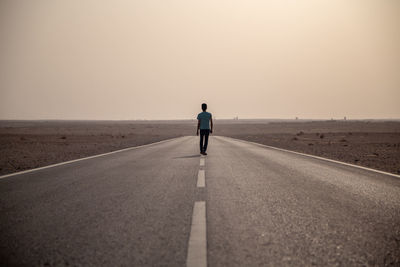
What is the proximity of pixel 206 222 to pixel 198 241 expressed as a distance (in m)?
0.66

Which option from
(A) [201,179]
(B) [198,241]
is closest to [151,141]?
(A) [201,179]

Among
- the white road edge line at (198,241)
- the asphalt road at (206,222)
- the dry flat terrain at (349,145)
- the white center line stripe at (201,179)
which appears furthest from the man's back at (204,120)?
the white road edge line at (198,241)

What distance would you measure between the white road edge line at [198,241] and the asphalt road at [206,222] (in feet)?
0.14

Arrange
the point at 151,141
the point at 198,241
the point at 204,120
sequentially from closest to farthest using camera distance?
the point at 198,241, the point at 204,120, the point at 151,141

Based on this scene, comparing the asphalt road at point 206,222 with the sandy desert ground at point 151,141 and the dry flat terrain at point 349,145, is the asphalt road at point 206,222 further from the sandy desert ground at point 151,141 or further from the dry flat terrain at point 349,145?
the dry flat terrain at point 349,145

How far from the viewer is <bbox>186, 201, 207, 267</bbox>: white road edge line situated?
8.36 feet

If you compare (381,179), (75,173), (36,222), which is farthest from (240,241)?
(75,173)

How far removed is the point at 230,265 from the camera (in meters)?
2.50

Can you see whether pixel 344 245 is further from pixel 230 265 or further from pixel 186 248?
pixel 186 248

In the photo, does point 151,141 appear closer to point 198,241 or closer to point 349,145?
point 349,145

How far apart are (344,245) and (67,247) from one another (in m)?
2.66

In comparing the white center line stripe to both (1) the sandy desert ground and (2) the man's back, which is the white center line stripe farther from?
(2) the man's back

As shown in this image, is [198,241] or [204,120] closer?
[198,241]

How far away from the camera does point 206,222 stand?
3645 mm
